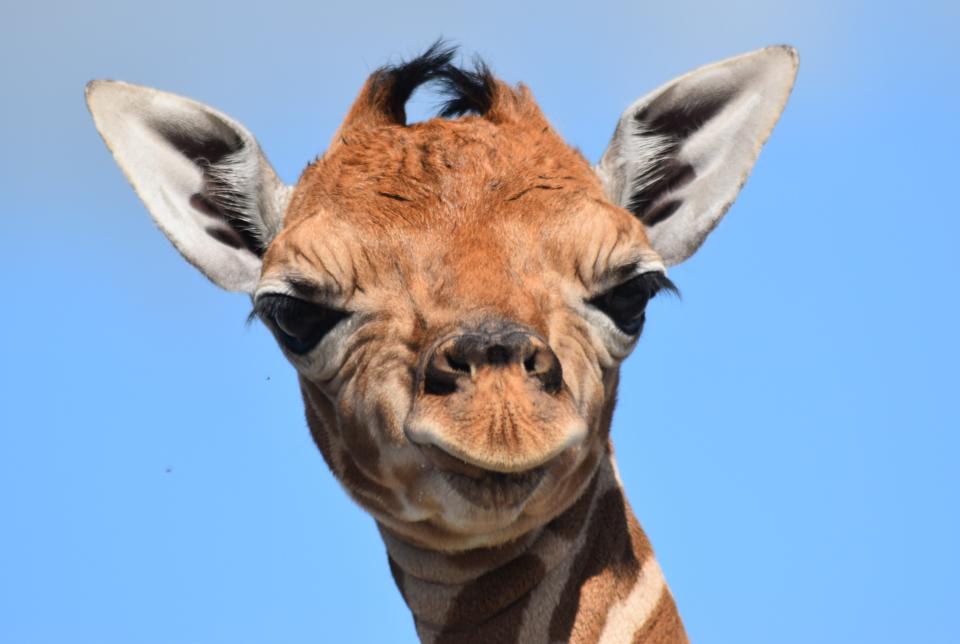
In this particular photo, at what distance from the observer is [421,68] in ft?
35.4

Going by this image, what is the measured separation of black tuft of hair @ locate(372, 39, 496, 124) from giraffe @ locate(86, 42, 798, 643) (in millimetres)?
16

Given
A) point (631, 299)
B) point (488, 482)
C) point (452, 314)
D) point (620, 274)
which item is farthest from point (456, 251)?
point (488, 482)

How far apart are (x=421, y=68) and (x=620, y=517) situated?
11.7ft

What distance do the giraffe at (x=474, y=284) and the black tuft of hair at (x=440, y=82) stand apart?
0.02 metres

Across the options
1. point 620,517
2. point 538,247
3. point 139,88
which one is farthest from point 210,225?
point 620,517

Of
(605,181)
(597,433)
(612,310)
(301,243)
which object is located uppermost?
(605,181)

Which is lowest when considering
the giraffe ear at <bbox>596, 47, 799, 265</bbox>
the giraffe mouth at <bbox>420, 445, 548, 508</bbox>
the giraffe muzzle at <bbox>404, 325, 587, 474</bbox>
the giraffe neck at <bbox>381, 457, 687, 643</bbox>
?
the giraffe neck at <bbox>381, 457, 687, 643</bbox>

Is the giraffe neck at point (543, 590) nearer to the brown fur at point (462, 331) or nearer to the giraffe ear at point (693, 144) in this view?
the brown fur at point (462, 331)

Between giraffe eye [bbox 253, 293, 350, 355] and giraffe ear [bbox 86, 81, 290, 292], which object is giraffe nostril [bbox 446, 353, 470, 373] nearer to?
giraffe eye [bbox 253, 293, 350, 355]

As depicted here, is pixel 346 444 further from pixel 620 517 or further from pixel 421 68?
pixel 421 68

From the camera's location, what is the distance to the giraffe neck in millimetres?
9016

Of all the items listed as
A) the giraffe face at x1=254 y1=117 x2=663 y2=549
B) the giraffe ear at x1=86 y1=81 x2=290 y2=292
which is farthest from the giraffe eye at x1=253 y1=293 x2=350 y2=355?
the giraffe ear at x1=86 y1=81 x2=290 y2=292

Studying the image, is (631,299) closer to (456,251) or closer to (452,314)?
(456,251)

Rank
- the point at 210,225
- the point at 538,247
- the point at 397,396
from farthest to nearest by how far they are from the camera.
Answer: the point at 210,225
the point at 538,247
the point at 397,396
